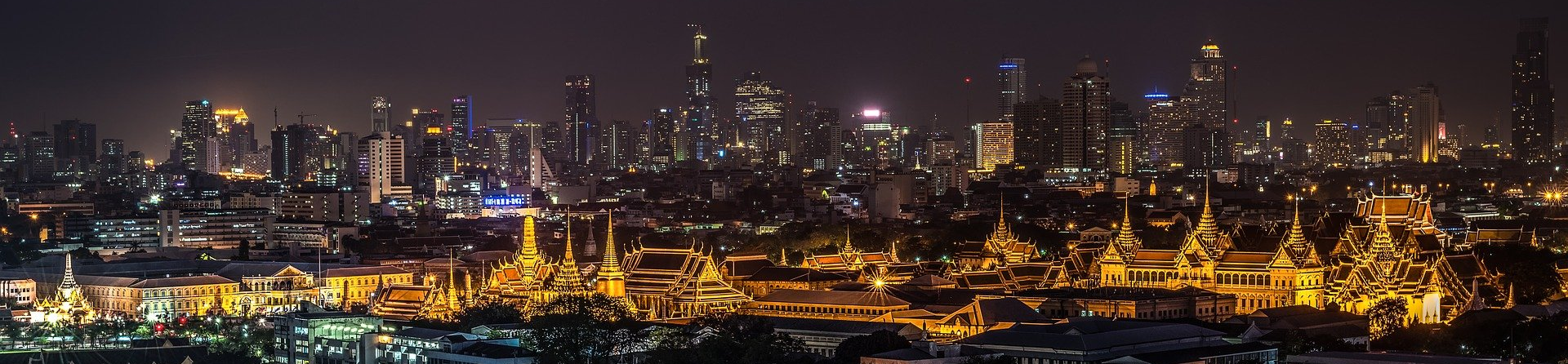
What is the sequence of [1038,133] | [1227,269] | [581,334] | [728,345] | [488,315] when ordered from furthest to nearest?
[1038,133]
[1227,269]
[488,315]
[581,334]
[728,345]

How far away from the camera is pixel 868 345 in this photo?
188 feet

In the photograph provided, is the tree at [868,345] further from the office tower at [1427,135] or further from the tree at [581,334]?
the office tower at [1427,135]

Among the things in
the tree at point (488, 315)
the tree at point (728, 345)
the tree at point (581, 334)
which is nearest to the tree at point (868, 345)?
the tree at point (728, 345)

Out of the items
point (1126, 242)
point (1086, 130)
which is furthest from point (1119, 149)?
point (1126, 242)

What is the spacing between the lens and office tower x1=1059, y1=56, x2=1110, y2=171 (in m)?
188

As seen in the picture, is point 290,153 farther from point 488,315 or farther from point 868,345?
point 868,345

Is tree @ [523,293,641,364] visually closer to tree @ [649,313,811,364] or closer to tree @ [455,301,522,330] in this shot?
tree @ [649,313,811,364]

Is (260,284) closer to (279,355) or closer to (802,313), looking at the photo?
(279,355)

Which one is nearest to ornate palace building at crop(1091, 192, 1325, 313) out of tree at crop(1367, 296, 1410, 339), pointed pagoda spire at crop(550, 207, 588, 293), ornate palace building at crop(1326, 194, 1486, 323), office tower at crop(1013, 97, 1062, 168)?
ornate palace building at crop(1326, 194, 1486, 323)

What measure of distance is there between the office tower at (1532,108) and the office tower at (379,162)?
66.8 m

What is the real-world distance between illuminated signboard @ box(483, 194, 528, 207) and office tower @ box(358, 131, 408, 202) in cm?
704

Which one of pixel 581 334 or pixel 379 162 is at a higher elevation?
pixel 379 162

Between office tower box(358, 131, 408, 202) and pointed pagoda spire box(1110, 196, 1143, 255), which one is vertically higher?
office tower box(358, 131, 408, 202)

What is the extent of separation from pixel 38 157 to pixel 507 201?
51.9 metres
